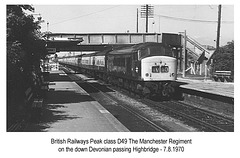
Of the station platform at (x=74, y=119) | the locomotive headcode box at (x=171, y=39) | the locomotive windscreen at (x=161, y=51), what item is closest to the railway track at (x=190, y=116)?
the station platform at (x=74, y=119)

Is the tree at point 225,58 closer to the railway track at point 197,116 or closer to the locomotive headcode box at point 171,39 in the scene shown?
the locomotive headcode box at point 171,39

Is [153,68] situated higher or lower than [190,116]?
higher

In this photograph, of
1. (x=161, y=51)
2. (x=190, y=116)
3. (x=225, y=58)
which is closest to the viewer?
(x=190, y=116)

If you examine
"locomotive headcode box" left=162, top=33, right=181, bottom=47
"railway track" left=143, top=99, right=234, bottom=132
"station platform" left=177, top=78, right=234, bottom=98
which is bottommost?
"railway track" left=143, top=99, right=234, bottom=132

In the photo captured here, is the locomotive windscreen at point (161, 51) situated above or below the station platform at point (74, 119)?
above

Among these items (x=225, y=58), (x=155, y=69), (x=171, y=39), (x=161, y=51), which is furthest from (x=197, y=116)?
(x=171, y=39)

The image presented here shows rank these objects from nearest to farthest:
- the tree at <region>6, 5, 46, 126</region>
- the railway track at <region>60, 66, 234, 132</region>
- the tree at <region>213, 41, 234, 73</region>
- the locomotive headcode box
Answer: the tree at <region>6, 5, 46, 126</region>, the railway track at <region>60, 66, 234, 132</region>, the tree at <region>213, 41, 234, 73</region>, the locomotive headcode box

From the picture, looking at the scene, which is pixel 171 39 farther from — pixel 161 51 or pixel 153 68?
pixel 153 68

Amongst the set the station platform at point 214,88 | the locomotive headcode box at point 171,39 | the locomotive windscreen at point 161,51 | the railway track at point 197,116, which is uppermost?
the locomotive headcode box at point 171,39

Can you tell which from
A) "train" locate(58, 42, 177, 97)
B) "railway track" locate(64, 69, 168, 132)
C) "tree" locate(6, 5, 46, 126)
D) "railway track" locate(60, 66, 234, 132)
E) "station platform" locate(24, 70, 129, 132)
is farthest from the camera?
"train" locate(58, 42, 177, 97)

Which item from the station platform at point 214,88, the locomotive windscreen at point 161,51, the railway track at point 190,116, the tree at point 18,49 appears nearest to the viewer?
the tree at point 18,49

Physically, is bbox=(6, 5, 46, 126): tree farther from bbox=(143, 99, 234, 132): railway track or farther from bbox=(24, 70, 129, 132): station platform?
bbox=(143, 99, 234, 132): railway track

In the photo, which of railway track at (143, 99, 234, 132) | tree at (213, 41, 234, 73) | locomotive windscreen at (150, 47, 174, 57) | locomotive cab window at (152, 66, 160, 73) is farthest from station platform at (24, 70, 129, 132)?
tree at (213, 41, 234, 73)
